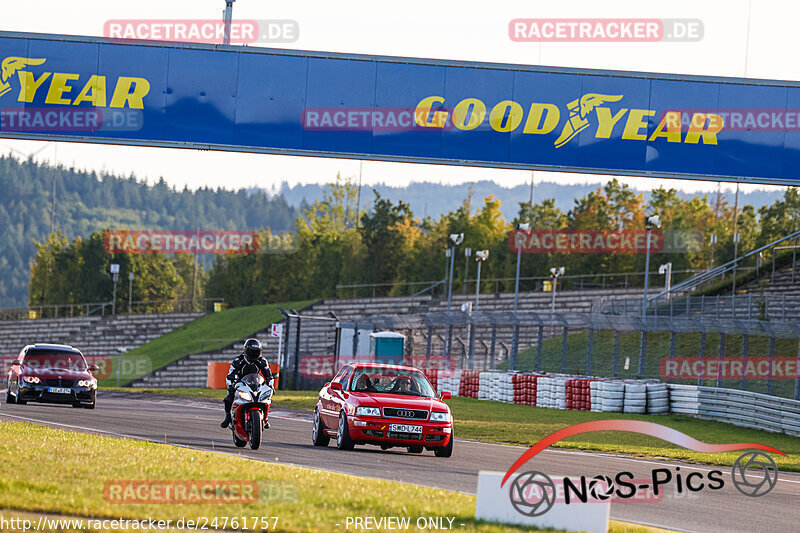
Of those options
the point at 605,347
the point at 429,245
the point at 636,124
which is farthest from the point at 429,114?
the point at 429,245

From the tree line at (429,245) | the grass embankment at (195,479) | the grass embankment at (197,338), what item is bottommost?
the grass embankment at (197,338)

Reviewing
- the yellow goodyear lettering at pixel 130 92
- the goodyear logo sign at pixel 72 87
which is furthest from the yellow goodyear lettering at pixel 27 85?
the yellow goodyear lettering at pixel 130 92

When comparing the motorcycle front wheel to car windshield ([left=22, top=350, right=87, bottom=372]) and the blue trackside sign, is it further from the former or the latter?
the blue trackside sign

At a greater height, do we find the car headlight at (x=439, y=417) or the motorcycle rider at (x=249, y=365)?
the motorcycle rider at (x=249, y=365)

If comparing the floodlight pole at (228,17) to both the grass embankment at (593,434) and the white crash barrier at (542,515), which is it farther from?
the white crash barrier at (542,515)

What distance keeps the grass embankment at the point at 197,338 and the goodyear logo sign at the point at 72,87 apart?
34.1m

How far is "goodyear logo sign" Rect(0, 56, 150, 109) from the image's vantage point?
26.3 m

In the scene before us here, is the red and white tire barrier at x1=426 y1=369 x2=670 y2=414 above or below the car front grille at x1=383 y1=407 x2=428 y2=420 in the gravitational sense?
below

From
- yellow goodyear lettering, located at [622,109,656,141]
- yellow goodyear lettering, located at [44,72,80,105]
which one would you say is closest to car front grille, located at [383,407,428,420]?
yellow goodyear lettering, located at [622,109,656,141]

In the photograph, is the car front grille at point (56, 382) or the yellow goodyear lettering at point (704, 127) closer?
the car front grille at point (56, 382)

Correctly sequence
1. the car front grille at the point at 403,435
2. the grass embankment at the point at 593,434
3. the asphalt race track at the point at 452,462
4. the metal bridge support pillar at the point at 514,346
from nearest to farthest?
the asphalt race track at the point at 452,462 → the car front grille at the point at 403,435 → the grass embankment at the point at 593,434 → the metal bridge support pillar at the point at 514,346

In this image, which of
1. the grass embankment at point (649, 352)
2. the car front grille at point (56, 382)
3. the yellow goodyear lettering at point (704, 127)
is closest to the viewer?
the car front grille at point (56, 382)

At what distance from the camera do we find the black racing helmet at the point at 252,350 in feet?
49.4

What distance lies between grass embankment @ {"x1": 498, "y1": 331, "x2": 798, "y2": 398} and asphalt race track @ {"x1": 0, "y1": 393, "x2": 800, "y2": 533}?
544 inches
